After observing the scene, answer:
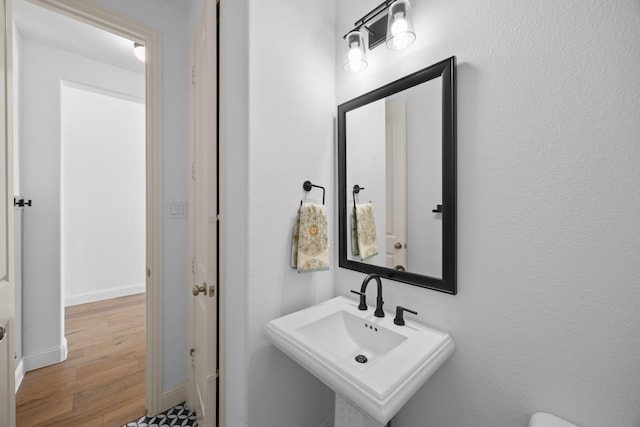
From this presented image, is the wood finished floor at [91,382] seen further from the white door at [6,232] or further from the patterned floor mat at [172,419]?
the white door at [6,232]

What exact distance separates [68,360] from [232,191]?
2279mm

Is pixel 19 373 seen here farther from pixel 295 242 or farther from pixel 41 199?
pixel 295 242

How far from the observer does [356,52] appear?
3.76ft

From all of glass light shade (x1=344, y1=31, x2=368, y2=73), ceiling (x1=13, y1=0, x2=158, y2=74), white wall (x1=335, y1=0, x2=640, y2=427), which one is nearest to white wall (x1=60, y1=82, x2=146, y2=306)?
ceiling (x1=13, y1=0, x2=158, y2=74)

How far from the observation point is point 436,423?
3.29 ft

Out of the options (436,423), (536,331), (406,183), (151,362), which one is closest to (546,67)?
(406,183)

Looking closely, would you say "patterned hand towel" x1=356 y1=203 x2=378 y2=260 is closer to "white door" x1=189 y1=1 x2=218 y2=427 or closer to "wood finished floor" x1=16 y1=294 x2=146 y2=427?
"white door" x1=189 y1=1 x2=218 y2=427

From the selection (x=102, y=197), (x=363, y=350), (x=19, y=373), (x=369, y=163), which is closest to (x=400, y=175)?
(x=369, y=163)

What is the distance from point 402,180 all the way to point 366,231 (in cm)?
30

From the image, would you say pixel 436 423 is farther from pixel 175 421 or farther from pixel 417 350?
pixel 175 421

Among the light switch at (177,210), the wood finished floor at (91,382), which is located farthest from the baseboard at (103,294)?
the light switch at (177,210)

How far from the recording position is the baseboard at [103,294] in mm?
3043

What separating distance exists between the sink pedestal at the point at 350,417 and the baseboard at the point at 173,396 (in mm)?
1254

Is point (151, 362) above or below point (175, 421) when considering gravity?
above
